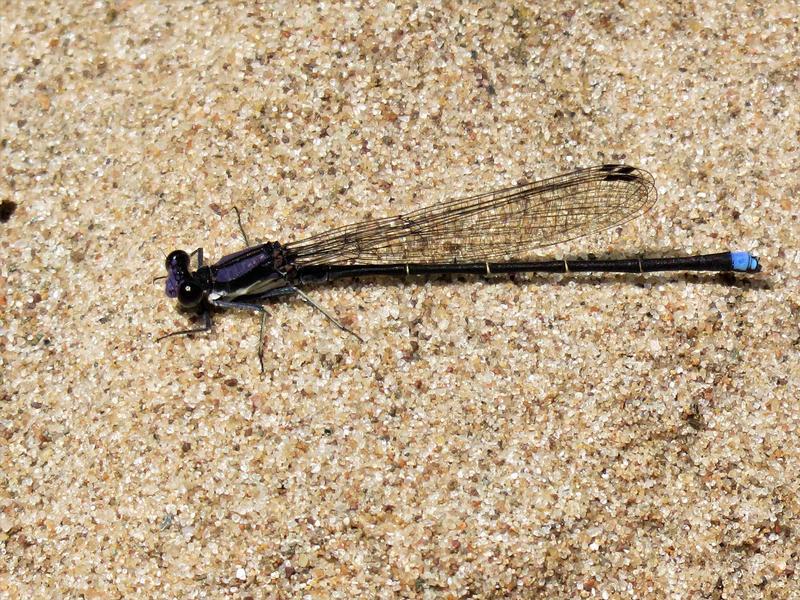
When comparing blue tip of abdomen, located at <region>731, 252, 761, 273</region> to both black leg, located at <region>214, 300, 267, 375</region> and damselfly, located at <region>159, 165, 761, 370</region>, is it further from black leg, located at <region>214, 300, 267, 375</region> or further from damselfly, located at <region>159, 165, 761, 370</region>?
black leg, located at <region>214, 300, 267, 375</region>

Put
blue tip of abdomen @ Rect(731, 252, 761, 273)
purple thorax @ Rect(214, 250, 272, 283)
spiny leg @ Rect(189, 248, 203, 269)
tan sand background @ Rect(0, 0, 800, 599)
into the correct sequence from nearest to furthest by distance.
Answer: tan sand background @ Rect(0, 0, 800, 599) → blue tip of abdomen @ Rect(731, 252, 761, 273) → purple thorax @ Rect(214, 250, 272, 283) → spiny leg @ Rect(189, 248, 203, 269)

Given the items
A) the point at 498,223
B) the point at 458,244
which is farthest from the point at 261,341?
the point at 498,223

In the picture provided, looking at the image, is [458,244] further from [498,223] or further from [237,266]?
[237,266]

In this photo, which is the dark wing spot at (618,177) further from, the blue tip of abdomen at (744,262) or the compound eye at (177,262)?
the compound eye at (177,262)

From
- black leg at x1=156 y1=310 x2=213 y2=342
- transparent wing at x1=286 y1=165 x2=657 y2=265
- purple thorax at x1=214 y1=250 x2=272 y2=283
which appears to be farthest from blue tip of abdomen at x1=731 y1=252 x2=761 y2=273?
black leg at x1=156 y1=310 x2=213 y2=342

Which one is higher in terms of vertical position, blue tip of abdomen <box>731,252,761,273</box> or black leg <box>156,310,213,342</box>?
black leg <box>156,310,213,342</box>

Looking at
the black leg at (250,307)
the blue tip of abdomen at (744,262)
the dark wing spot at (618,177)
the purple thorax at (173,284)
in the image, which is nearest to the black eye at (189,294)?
the purple thorax at (173,284)
